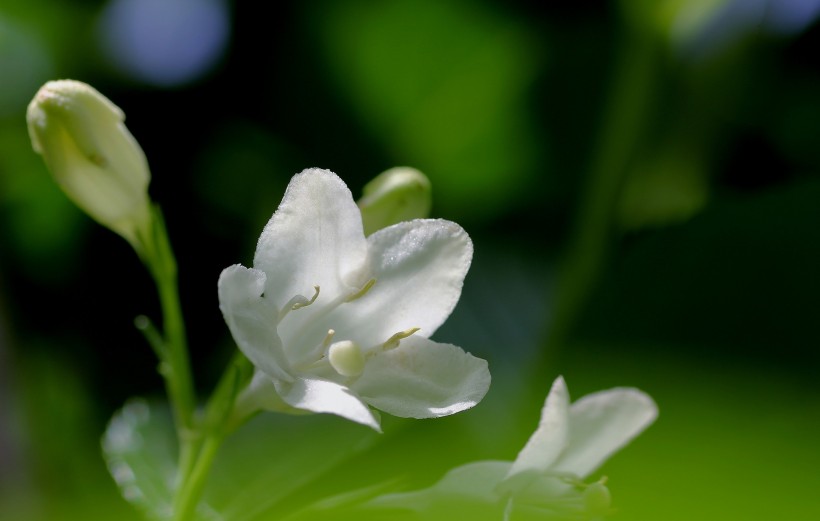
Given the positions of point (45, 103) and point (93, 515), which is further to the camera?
point (45, 103)

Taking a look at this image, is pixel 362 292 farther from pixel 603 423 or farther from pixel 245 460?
pixel 245 460

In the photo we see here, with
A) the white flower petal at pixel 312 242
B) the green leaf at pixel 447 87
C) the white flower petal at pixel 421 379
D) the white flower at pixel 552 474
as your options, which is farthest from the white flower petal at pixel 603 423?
the green leaf at pixel 447 87

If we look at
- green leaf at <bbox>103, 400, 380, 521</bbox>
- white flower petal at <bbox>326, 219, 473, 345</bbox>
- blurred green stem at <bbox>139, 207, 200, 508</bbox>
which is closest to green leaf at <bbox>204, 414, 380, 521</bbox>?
green leaf at <bbox>103, 400, 380, 521</bbox>

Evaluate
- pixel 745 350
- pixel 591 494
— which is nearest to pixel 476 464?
pixel 591 494

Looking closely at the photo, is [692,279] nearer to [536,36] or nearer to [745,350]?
[745,350]

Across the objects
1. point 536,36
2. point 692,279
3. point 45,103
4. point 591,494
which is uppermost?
point 536,36

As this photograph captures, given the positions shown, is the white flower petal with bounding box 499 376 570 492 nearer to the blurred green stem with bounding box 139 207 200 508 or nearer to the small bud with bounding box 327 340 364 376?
the small bud with bounding box 327 340 364 376
